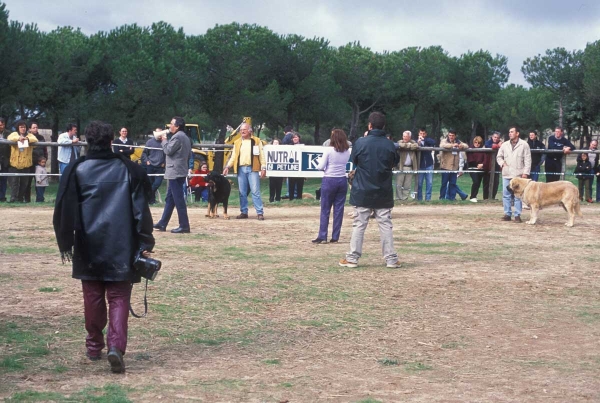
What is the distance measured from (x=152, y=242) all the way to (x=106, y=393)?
121 centimetres

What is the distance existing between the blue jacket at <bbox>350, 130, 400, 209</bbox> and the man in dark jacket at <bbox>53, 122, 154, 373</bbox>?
512cm

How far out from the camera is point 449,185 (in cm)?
2323

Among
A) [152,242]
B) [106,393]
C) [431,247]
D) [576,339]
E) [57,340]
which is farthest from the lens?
[431,247]

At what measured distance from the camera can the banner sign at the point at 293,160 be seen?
22141 mm

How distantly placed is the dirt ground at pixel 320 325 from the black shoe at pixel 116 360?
0.06 m

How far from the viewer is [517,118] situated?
222 feet

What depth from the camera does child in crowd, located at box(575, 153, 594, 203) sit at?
76.5 ft

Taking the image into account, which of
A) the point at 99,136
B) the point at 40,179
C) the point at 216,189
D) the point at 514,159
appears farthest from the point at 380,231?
the point at 40,179

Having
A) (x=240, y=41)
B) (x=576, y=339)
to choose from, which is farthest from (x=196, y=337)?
(x=240, y=41)

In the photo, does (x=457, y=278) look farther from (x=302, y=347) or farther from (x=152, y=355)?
(x=152, y=355)

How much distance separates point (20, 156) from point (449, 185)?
1052 cm

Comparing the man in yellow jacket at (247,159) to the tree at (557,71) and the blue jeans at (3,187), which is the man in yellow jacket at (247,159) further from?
the tree at (557,71)

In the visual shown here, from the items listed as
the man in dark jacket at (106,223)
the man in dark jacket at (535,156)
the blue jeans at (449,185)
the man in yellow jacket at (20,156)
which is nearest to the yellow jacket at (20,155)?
the man in yellow jacket at (20,156)

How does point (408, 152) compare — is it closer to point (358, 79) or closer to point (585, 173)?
point (585, 173)
